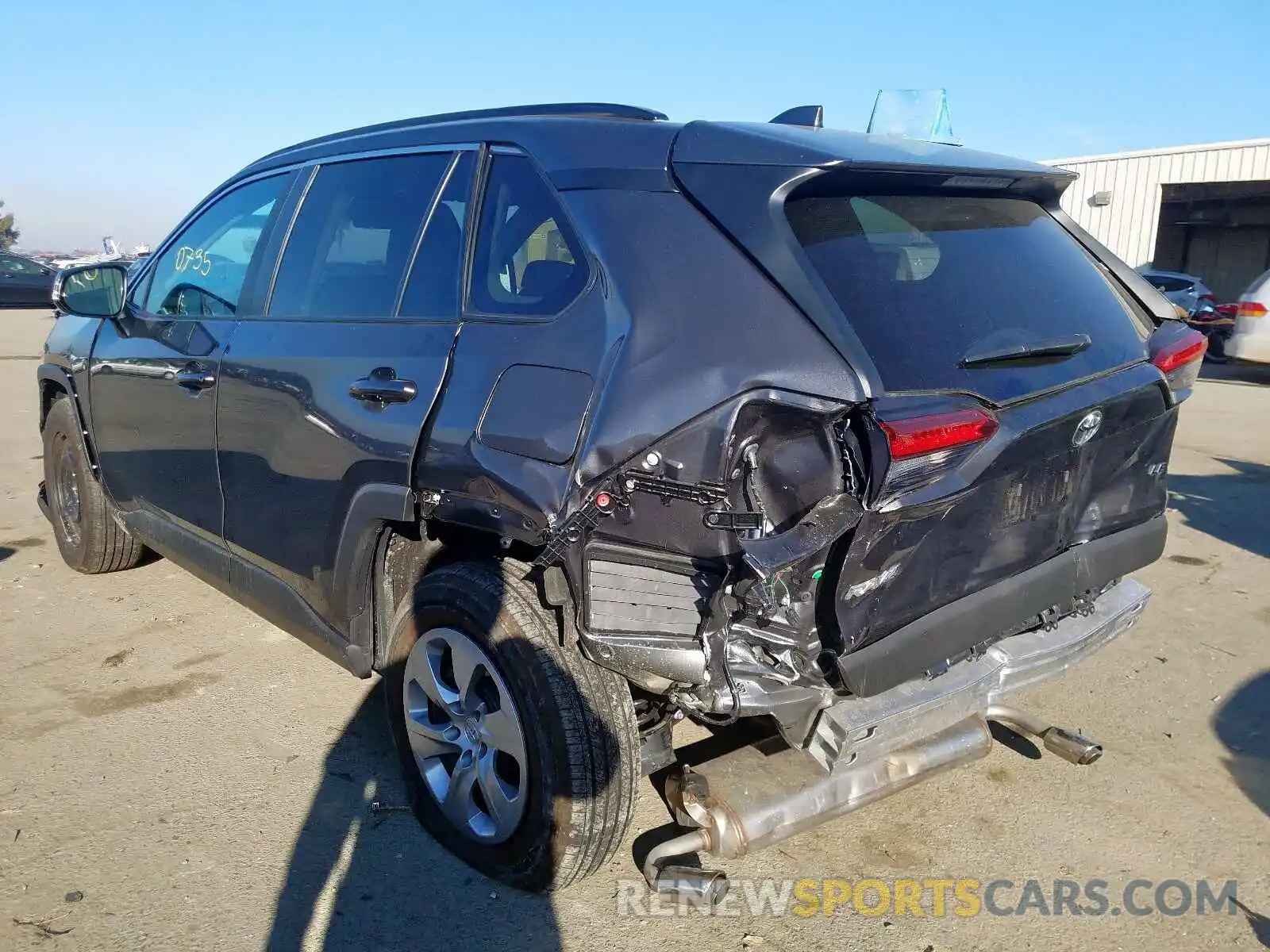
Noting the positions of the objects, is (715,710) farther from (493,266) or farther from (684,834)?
(493,266)

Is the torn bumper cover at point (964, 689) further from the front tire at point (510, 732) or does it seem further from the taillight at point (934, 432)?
the taillight at point (934, 432)

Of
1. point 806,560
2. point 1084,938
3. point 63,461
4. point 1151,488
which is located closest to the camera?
point 806,560

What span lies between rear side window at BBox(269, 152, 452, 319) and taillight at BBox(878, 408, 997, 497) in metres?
1.60

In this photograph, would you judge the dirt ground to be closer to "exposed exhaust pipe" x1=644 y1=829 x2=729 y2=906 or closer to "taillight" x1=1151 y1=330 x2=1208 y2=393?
"exposed exhaust pipe" x1=644 y1=829 x2=729 y2=906

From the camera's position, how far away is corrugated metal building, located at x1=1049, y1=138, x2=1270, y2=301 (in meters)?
21.2

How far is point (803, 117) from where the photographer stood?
3.07 metres

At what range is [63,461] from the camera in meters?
5.15

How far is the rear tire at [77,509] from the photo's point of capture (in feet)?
16.0

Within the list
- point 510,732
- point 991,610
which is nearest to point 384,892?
point 510,732

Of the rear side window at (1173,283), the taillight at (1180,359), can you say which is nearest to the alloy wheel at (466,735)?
the taillight at (1180,359)

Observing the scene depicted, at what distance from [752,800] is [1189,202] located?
24.5 meters

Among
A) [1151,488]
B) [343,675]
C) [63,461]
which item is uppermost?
[1151,488]

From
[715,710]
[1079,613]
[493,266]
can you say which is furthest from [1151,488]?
[493,266]

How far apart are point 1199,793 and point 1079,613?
86cm
